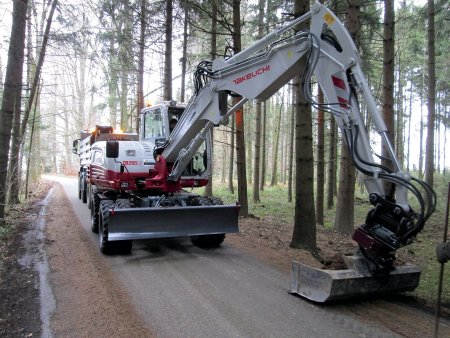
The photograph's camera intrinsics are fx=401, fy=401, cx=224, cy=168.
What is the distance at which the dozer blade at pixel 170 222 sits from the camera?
7263 mm

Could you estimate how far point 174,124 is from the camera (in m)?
9.02

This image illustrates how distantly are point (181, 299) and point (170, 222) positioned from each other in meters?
2.45

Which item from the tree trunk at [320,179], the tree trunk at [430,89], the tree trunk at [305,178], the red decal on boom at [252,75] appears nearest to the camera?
the red decal on boom at [252,75]

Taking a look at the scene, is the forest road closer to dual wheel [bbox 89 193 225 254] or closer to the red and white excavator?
dual wheel [bbox 89 193 225 254]

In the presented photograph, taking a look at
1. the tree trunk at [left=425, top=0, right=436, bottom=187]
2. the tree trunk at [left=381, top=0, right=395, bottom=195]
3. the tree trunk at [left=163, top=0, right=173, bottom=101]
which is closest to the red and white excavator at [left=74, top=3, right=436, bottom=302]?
the tree trunk at [left=381, top=0, right=395, bottom=195]

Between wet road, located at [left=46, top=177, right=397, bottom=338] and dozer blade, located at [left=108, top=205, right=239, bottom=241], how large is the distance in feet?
1.46

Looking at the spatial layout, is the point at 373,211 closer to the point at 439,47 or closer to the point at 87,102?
the point at 439,47

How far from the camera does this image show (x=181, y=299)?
211 inches

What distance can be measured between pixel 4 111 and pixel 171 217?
16.8 ft

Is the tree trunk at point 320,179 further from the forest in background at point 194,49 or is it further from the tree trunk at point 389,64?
the tree trunk at point 389,64

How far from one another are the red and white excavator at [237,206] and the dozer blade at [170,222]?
0.06ft

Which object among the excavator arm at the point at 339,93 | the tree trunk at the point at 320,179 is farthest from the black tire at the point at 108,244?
the tree trunk at the point at 320,179

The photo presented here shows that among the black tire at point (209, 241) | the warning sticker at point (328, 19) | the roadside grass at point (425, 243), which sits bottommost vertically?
the roadside grass at point (425, 243)

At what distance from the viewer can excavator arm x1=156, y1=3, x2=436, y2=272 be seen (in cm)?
451
